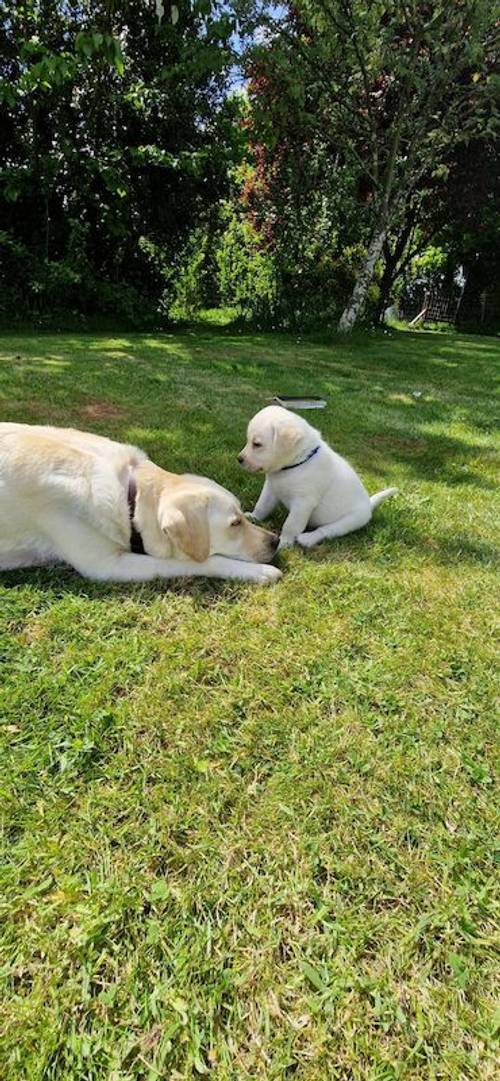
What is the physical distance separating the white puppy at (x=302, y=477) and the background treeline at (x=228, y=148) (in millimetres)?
9624

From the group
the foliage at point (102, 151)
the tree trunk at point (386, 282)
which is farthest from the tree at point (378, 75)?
the tree trunk at point (386, 282)

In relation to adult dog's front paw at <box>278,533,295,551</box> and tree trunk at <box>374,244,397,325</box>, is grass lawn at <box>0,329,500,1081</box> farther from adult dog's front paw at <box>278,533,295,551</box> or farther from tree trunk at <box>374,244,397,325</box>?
tree trunk at <box>374,244,397,325</box>

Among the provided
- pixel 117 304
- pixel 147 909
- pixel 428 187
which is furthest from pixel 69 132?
pixel 147 909

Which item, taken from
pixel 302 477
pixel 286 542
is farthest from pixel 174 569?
pixel 302 477

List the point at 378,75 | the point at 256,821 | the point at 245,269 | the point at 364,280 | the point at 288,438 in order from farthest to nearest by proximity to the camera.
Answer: the point at 245,269 < the point at 364,280 < the point at 378,75 < the point at 288,438 < the point at 256,821

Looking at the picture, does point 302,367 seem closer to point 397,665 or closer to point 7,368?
point 7,368

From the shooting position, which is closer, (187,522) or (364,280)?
(187,522)

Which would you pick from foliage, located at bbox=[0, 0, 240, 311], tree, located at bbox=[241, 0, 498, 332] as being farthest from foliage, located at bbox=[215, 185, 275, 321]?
tree, located at bbox=[241, 0, 498, 332]

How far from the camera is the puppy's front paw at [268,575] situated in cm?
323

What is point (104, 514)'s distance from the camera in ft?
9.79

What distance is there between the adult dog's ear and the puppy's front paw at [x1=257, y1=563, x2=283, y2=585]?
401mm

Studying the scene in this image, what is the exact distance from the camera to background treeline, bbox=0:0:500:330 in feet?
36.9

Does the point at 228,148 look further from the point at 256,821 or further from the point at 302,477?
the point at 256,821

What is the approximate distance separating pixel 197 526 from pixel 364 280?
12543 mm
